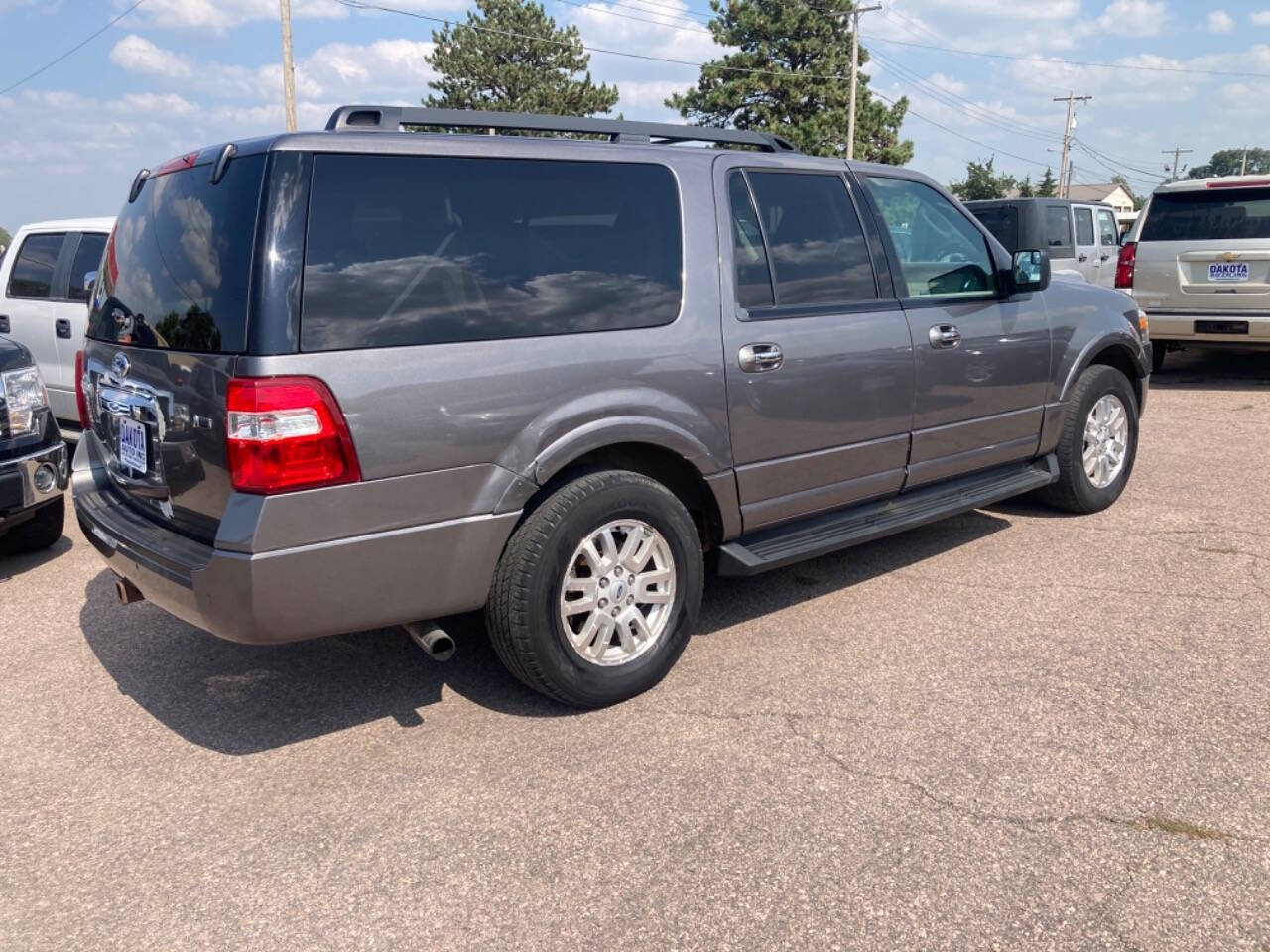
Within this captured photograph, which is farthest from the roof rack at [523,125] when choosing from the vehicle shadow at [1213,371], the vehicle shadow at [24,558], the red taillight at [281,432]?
the vehicle shadow at [1213,371]

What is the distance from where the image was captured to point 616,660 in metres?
3.68

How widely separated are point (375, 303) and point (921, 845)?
2154 mm

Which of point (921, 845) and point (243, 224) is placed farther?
point (243, 224)

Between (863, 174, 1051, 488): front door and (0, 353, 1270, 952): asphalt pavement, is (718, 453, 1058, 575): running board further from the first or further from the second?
(0, 353, 1270, 952): asphalt pavement

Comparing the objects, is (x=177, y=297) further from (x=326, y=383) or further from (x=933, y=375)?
(x=933, y=375)

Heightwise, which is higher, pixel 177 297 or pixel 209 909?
pixel 177 297

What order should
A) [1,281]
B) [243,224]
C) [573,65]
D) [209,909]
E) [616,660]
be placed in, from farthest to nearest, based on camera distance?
[573,65], [1,281], [616,660], [243,224], [209,909]

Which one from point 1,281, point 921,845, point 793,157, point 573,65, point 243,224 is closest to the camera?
point 921,845

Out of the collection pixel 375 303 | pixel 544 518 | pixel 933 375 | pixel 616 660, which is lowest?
pixel 616 660

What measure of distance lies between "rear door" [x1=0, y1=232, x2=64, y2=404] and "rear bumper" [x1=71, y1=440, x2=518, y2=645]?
5.06m

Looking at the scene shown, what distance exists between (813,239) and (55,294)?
606cm

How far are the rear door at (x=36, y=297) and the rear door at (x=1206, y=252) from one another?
32.2 ft

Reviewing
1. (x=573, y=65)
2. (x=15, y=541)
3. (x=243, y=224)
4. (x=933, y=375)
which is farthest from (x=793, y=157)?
(x=573, y=65)

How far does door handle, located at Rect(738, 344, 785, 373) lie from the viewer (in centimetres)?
394
